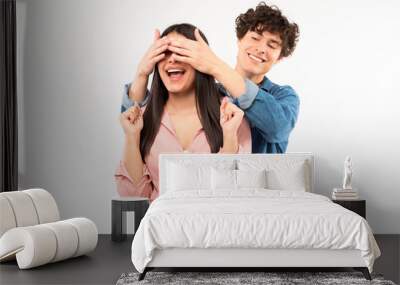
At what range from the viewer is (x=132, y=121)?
294 inches

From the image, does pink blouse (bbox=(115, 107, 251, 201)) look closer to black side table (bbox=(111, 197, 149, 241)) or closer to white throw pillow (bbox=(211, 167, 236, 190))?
black side table (bbox=(111, 197, 149, 241))

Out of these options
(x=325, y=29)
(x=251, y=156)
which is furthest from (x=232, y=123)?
(x=325, y=29)

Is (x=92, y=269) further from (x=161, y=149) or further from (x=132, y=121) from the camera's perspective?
(x=132, y=121)

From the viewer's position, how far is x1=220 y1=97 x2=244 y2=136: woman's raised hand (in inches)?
287

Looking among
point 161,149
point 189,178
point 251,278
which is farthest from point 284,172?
point 251,278

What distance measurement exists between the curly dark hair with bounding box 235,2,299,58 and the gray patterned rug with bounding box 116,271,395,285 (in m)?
2.90

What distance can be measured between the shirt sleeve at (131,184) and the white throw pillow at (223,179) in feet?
3.23

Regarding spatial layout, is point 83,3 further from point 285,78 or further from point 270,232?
point 270,232

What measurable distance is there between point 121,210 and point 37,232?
1.59 meters

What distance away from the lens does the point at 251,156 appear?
7.16 meters

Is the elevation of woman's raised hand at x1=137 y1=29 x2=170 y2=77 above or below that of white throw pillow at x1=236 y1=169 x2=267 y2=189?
above

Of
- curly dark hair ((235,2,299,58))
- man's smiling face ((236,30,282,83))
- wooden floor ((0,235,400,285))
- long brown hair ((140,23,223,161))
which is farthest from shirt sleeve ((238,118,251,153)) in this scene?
wooden floor ((0,235,400,285))

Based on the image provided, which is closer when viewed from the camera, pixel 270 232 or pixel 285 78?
pixel 270 232

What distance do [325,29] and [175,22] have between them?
160 cm
